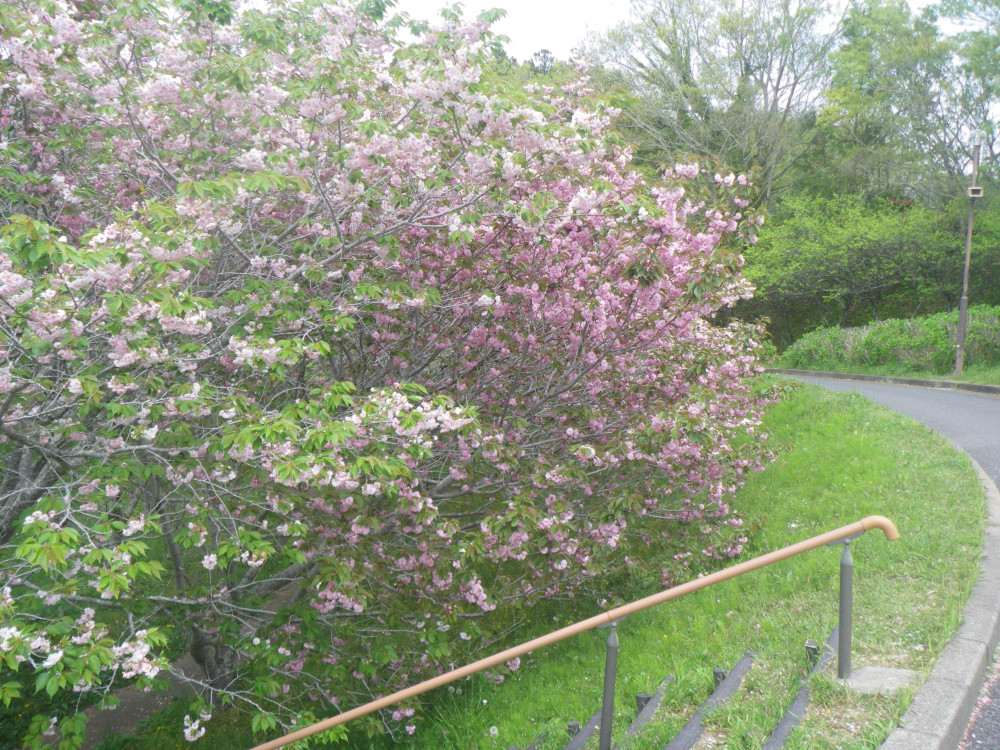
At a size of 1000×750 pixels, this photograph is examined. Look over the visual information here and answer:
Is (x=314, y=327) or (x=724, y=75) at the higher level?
(x=724, y=75)

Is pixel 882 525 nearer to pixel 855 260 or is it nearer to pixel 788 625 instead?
pixel 788 625

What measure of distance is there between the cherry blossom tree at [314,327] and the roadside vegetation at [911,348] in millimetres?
13109

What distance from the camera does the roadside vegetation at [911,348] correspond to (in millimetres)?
16547

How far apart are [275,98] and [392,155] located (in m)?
0.97

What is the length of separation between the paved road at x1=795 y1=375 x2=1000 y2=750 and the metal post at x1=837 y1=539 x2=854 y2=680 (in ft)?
1.94

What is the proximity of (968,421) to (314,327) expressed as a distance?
36.2ft

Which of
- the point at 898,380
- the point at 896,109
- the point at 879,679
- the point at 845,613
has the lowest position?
the point at 879,679

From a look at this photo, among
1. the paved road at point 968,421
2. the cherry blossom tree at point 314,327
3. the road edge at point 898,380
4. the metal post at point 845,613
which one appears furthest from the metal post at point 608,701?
the road edge at point 898,380

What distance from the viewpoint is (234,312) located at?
4.91 m

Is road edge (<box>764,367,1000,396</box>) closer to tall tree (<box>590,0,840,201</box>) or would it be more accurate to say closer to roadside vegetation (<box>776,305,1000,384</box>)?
roadside vegetation (<box>776,305,1000,384</box>)

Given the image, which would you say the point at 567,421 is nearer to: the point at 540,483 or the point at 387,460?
the point at 540,483

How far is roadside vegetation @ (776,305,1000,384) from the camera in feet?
54.3

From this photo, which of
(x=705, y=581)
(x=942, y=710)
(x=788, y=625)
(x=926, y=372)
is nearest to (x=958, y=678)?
(x=942, y=710)

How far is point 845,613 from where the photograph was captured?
3316 millimetres
